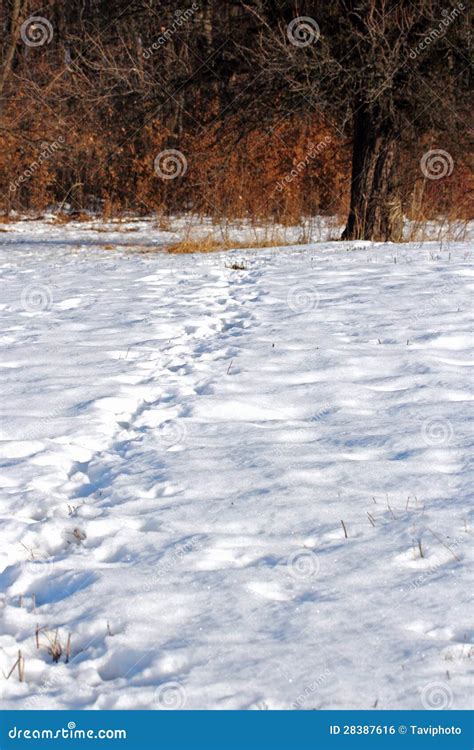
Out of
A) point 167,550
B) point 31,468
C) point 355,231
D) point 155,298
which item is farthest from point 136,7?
point 167,550

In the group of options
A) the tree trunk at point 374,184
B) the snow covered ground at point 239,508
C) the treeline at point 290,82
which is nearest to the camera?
the snow covered ground at point 239,508

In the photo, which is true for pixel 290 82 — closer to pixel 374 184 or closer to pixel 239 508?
pixel 374 184

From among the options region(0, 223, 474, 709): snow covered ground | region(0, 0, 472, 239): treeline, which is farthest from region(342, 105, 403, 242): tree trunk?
region(0, 223, 474, 709): snow covered ground

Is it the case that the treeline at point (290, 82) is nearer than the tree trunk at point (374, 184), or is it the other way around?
the treeline at point (290, 82)

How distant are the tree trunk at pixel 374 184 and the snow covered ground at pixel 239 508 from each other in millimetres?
5442

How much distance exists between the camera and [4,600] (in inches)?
110

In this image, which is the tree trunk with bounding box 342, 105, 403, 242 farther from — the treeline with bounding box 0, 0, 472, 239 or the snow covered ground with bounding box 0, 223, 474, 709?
the snow covered ground with bounding box 0, 223, 474, 709

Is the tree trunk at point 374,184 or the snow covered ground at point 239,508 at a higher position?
the tree trunk at point 374,184

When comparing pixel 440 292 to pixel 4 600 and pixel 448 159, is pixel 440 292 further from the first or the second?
pixel 448 159

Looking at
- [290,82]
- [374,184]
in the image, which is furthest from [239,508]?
[374,184]

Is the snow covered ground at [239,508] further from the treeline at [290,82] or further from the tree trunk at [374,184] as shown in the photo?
the tree trunk at [374,184]

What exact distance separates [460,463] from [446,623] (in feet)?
4.32

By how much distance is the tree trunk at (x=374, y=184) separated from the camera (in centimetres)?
1172

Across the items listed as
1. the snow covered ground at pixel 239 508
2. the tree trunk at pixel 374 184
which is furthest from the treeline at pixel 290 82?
the snow covered ground at pixel 239 508
